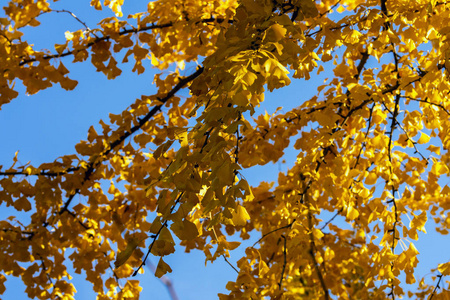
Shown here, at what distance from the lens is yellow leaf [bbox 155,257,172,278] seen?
1119 millimetres

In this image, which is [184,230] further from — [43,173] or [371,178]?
[43,173]

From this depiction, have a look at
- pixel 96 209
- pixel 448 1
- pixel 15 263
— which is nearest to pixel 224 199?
pixel 448 1

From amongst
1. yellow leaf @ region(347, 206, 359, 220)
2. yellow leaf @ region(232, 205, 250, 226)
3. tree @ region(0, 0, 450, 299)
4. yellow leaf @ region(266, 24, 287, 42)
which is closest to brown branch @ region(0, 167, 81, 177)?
tree @ region(0, 0, 450, 299)

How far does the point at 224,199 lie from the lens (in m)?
1.16

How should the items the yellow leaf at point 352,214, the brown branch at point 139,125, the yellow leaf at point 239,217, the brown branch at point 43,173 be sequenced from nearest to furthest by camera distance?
the yellow leaf at point 239,217 → the yellow leaf at point 352,214 → the brown branch at point 43,173 → the brown branch at point 139,125


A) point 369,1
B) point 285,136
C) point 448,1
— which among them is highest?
point 369,1

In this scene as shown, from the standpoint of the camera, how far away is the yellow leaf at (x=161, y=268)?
3.67ft

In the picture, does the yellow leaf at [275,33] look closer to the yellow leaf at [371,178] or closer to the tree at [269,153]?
the tree at [269,153]

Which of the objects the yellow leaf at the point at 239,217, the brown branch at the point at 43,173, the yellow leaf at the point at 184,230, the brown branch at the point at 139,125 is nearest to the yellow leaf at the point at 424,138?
the brown branch at the point at 139,125

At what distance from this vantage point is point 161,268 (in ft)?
3.73

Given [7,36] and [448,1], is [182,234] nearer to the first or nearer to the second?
[448,1]

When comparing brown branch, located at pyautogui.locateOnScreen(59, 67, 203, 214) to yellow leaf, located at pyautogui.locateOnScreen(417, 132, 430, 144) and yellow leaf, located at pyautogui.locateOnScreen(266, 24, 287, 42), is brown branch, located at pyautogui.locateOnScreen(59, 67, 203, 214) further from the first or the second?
yellow leaf, located at pyautogui.locateOnScreen(266, 24, 287, 42)

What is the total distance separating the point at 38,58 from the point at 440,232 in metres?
3.40

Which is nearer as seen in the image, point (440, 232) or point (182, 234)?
point (182, 234)
